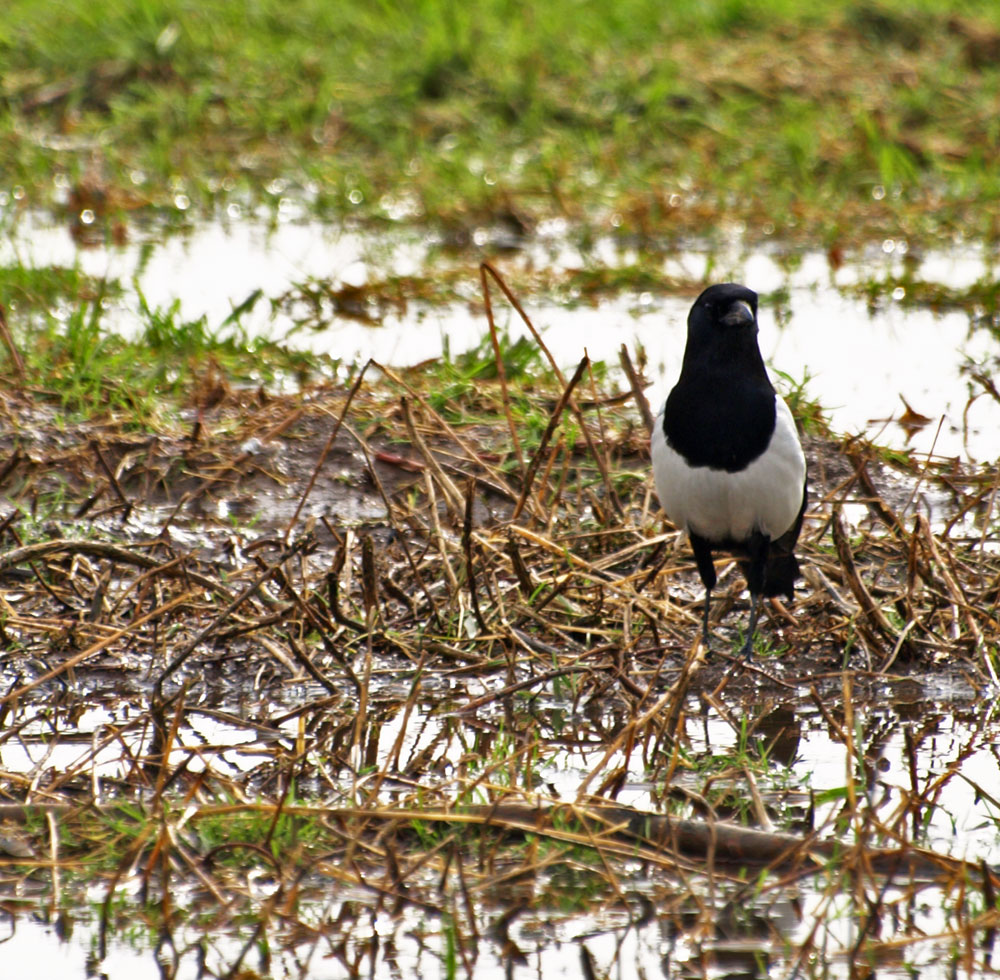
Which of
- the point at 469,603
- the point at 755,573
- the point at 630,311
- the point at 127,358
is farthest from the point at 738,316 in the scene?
the point at 630,311

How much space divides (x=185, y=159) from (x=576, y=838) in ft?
24.6

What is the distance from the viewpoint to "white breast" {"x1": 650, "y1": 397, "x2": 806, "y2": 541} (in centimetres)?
431

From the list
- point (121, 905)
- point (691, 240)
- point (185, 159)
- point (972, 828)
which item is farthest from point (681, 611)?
point (185, 159)

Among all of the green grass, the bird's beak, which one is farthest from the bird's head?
the green grass

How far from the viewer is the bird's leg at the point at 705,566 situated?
4578mm

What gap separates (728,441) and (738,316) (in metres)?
0.32

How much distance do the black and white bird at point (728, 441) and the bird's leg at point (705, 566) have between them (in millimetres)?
117

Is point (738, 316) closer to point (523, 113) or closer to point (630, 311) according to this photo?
point (630, 311)

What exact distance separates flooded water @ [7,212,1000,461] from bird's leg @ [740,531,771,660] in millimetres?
998

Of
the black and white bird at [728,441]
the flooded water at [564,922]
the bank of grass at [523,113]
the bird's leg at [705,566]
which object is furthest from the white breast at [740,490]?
the bank of grass at [523,113]

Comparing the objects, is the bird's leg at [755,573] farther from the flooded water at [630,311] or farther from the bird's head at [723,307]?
the flooded water at [630,311]

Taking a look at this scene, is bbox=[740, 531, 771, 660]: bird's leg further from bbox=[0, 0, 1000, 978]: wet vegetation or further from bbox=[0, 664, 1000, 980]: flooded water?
bbox=[0, 664, 1000, 980]: flooded water

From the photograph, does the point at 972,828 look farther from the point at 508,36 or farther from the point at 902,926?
the point at 508,36

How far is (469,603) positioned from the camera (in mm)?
4531
